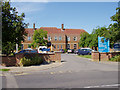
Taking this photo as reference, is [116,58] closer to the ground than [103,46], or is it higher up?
closer to the ground

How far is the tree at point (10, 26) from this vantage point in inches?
570

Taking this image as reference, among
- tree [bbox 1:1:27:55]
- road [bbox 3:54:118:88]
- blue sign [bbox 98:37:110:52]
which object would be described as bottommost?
road [bbox 3:54:118:88]

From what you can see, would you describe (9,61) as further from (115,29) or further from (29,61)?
(115,29)

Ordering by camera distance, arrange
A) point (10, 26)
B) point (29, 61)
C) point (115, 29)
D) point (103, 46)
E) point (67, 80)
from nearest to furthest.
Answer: point (67, 80)
point (10, 26)
point (29, 61)
point (115, 29)
point (103, 46)

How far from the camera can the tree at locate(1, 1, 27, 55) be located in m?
14.5

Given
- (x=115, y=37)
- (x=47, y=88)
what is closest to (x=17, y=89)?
(x=47, y=88)

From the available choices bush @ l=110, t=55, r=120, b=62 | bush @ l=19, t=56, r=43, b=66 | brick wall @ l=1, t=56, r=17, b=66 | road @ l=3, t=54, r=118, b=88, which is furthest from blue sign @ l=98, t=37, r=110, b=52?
brick wall @ l=1, t=56, r=17, b=66

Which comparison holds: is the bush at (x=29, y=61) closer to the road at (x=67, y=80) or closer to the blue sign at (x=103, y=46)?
the road at (x=67, y=80)

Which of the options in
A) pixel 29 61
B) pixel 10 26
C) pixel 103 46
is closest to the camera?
pixel 10 26

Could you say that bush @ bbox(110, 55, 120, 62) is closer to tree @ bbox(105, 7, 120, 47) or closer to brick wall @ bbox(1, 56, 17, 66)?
tree @ bbox(105, 7, 120, 47)

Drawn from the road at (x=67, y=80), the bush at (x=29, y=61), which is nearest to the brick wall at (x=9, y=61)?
the bush at (x=29, y=61)

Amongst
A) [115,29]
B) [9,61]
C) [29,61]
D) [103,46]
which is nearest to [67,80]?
[29,61]

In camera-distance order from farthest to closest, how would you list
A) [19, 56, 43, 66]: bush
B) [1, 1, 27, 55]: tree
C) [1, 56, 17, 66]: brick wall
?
[1, 56, 17, 66]: brick wall
[19, 56, 43, 66]: bush
[1, 1, 27, 55]: tree

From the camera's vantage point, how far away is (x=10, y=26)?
47.9 ft
